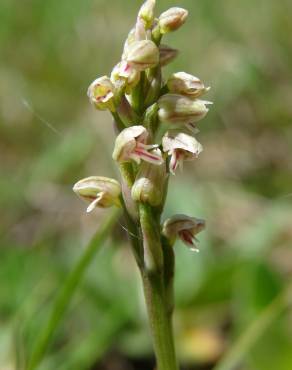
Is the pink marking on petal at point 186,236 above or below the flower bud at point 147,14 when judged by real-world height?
below

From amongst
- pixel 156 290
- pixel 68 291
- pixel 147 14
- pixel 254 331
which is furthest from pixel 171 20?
pixel 254 331

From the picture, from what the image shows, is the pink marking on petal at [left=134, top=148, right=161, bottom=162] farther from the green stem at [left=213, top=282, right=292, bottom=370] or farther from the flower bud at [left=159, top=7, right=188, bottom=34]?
the green stem at [left=213, top=282, right=292, bottom=370]

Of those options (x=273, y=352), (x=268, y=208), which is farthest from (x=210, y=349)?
(x=268, y=208)

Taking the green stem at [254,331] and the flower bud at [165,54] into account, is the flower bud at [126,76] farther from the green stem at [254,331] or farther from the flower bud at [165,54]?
the green stem at [254,331]

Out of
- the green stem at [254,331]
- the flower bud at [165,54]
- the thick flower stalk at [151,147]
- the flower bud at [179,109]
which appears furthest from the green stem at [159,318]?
the green stem at [254,331]

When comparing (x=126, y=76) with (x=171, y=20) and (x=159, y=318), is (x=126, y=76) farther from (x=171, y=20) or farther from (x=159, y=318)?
(x=159, y=318)

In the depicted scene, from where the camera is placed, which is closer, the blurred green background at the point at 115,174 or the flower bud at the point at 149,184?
the flower bud at the point at 149,184

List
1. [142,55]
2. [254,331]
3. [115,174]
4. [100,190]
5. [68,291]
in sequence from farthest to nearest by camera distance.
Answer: [115,174], [254,331], [68,291], [100,190], [142,55]
